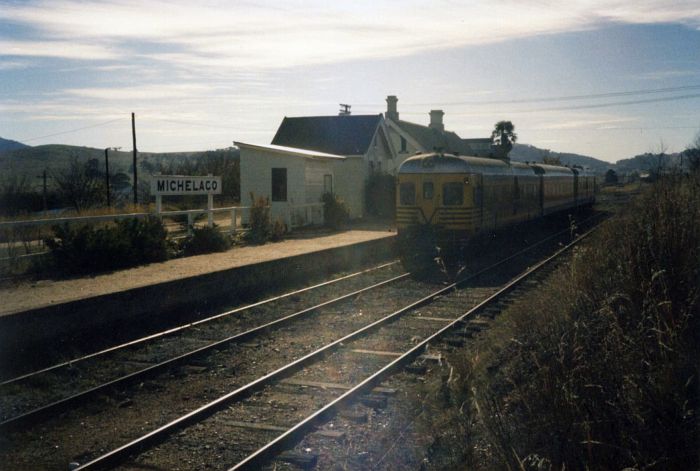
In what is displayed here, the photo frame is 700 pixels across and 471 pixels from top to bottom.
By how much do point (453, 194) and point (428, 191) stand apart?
75 centimetres

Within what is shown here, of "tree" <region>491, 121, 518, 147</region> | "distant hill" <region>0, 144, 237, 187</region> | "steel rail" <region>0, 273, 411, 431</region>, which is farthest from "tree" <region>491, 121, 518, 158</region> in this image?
"steel rail" <region>0, 273, 411, 431</region>

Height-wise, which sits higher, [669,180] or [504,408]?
[669,180]

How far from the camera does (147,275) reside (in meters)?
13.5

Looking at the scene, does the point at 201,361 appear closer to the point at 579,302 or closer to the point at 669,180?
the point at 579,302

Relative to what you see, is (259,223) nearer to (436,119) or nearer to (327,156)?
(327,156)

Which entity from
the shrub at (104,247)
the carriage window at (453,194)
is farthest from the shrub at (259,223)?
the carriage window at (453,194)

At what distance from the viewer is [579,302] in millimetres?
7863

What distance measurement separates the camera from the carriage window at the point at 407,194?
766 inches

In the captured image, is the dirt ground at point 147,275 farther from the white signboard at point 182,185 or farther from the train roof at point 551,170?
the train roof at point 551,170

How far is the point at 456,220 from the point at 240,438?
1311 cm

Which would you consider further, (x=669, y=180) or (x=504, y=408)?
(x=669, y=180)

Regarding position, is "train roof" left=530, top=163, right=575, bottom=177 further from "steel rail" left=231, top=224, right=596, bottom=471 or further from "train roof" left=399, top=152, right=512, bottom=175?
"steel rail" left=231, top=224, right=596, bottom=471

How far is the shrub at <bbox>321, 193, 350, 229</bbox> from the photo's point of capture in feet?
83.0

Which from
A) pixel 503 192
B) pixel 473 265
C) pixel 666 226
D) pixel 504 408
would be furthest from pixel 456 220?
pixel 504 408
